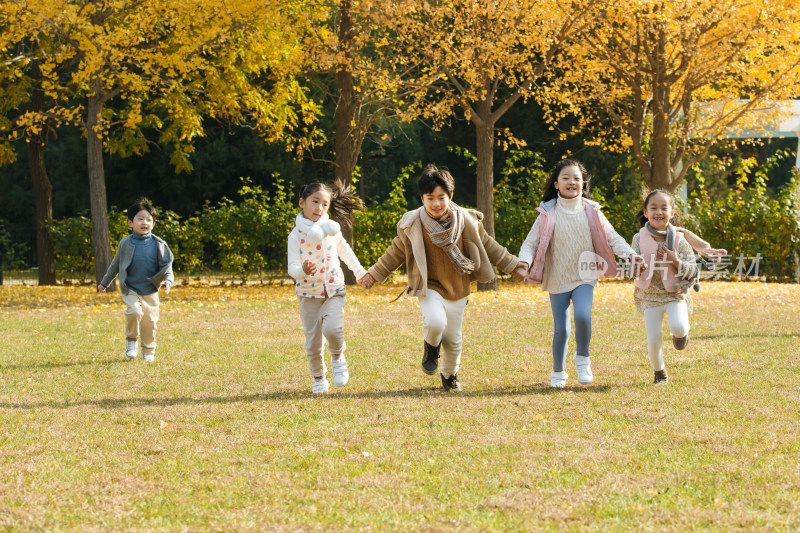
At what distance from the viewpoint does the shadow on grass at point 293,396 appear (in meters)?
6.34

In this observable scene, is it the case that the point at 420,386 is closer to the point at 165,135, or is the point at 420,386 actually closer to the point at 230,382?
the point at 230,382

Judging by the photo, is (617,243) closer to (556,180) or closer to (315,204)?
(556,180)

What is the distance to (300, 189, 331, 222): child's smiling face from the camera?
676 centimetres

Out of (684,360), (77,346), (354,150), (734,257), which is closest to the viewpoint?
(684,360)

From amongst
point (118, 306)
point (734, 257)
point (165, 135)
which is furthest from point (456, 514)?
point (734, 257)

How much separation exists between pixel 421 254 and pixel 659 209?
193 cm

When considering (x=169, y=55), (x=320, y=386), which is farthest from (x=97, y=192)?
(x=320, y=386)

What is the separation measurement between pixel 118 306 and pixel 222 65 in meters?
5.67

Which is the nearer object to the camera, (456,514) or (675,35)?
(456,514)

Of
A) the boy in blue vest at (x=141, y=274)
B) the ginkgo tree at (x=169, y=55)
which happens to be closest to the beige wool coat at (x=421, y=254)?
the boy in blue vest at (x=141, y=274)

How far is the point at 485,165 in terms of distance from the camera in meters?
18.1

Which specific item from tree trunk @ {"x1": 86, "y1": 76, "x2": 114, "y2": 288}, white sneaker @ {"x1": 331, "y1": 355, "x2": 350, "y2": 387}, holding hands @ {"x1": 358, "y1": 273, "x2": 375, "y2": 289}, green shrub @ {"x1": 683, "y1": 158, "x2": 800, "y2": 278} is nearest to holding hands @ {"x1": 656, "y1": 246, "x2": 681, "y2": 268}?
holding hands @ {"x1": 358, "y1": 273, "x2": 375, "y2": 289}

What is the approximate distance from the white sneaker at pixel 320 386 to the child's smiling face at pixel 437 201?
1.52m

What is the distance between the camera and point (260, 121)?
Answer: 17.9 m
